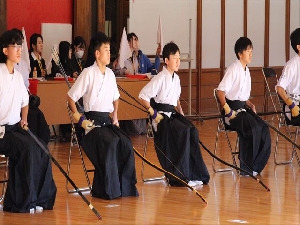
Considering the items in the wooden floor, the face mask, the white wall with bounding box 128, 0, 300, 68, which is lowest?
the wooden floor

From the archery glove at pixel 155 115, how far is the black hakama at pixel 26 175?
1.21m

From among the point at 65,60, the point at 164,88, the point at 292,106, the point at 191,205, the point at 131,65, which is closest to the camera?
the point at 191,205

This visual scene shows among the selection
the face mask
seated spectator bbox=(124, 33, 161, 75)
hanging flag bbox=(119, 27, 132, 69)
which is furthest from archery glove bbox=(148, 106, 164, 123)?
seated spectator bbox=(124, 33, 161, 75)

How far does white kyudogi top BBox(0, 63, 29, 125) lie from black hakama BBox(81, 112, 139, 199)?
637 mm

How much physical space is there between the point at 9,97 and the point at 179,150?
5.36 feet

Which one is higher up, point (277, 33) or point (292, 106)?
point (277, 33)

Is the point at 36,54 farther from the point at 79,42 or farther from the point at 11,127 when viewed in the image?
the point at 11,127

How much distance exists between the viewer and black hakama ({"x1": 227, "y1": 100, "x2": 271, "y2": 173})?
22.1 feet

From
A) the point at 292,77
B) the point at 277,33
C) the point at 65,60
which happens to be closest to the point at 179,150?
the point at 292,77

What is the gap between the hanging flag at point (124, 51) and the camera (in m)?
9.23

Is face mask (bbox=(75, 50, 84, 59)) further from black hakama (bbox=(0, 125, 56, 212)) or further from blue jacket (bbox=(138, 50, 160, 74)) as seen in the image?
black hakama (bbox=(0, 125, 56, 212))

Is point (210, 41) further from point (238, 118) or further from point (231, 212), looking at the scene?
point (231, 212)

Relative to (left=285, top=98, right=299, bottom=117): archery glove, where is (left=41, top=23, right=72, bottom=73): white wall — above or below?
above

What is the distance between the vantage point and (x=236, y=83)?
267 inches
